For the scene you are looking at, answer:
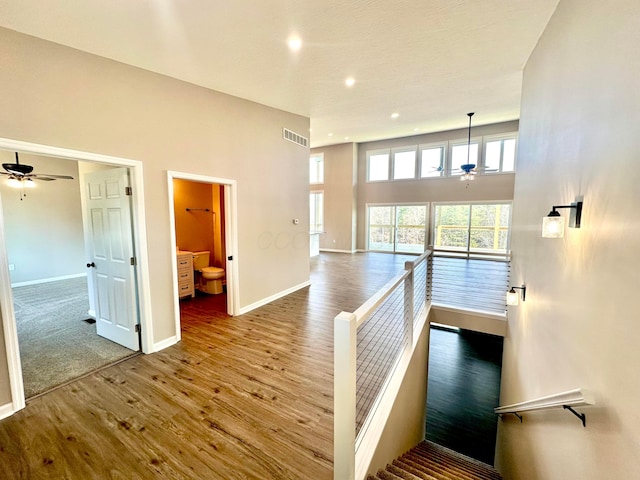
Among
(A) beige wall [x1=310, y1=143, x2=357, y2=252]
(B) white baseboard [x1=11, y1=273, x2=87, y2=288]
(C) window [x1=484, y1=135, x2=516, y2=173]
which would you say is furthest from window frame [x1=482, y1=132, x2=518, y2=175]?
(B) white baseboard [x1=11, y1=273, x2=87, y2=288]

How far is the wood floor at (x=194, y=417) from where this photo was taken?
175cm

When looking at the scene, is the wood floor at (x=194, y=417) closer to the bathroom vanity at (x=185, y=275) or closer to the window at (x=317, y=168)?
the bathroom vanity at (x=185, y=275)

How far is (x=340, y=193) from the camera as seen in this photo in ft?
33.4

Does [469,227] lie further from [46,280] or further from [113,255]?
[46,280]

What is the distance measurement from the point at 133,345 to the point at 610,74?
4.74 meters

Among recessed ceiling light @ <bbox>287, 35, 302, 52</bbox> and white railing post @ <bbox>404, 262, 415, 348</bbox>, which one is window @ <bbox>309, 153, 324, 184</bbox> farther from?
white railing post @ <bbox>404, 262, 415, 348</bbox>

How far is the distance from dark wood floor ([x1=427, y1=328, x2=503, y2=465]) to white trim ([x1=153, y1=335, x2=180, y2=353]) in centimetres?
442

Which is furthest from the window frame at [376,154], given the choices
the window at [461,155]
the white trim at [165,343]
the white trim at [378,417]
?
the white trim at [165,343]

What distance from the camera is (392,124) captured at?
696cm

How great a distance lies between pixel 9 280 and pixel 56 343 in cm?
171

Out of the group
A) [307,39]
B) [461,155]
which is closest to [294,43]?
[307,39]

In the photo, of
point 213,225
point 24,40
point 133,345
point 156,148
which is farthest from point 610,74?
point 213,225

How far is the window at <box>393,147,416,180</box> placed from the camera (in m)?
9.27

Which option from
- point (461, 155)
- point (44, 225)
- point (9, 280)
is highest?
point (461, 155)
